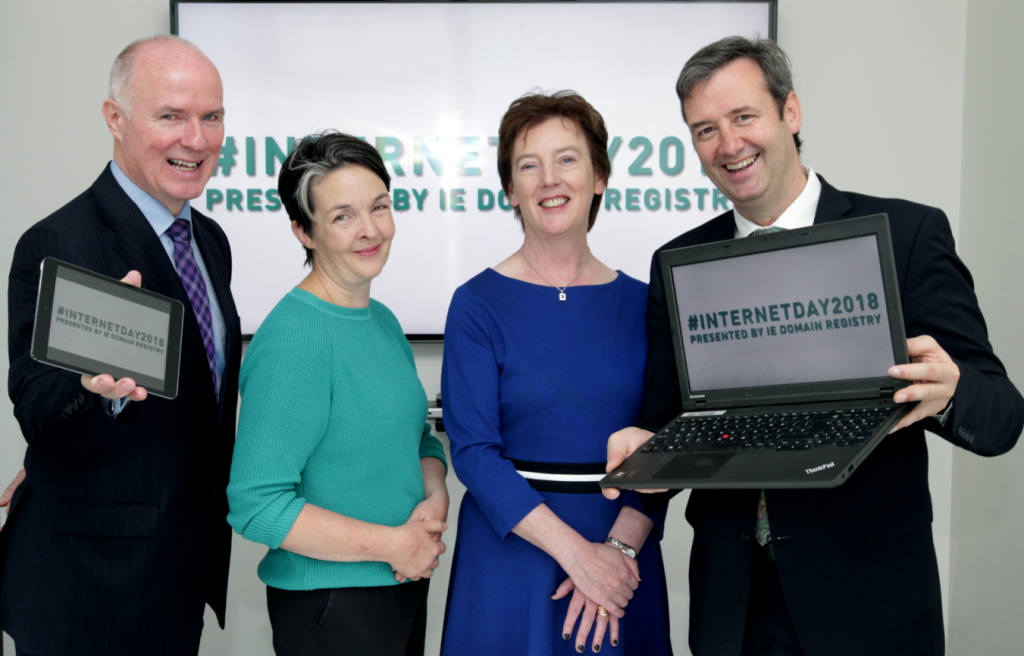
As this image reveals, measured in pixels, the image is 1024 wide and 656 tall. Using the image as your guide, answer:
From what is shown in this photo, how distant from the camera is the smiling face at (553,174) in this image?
163cm

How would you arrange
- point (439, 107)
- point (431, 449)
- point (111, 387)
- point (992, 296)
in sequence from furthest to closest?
point (439, 107), point (992, 296), point (431, 449), point (111, 387)

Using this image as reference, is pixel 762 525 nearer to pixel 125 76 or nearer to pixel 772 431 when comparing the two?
pixel 772 431

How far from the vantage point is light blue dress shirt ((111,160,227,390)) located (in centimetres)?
156

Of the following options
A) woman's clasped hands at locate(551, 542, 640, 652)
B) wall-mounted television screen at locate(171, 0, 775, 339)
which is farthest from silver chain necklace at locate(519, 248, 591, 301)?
wall-mounted television screen at locate(171, 0, 775, 339)

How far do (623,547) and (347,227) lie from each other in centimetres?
84

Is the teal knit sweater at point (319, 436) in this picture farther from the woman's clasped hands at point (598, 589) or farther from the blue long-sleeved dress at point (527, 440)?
the woman's clasped hands at point (598, 589)

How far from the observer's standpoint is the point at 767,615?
4.52 feet

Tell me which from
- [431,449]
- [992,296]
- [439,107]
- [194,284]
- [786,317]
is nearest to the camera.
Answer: [786,317]

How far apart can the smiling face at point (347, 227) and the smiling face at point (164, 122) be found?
0.27m

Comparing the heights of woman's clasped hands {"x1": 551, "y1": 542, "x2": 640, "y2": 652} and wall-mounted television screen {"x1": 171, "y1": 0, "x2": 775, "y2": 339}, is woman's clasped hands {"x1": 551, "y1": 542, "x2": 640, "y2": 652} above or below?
below

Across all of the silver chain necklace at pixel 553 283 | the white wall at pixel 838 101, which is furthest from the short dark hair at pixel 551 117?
the white wall at pixel 838 101

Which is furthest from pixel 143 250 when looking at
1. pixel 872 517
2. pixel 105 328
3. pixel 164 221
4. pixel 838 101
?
pixel 838 101

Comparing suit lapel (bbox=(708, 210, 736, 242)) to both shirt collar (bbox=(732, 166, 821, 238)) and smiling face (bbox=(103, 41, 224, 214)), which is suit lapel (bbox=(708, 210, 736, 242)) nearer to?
shirt collar (bbox=(732, 166, 821, 238))

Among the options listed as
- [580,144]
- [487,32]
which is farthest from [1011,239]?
[487,32]
